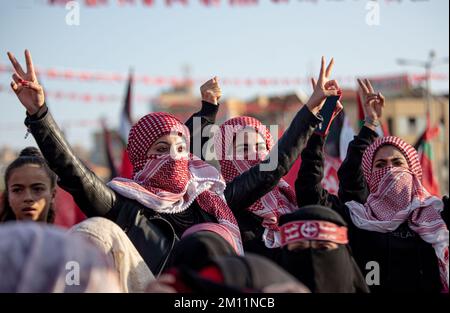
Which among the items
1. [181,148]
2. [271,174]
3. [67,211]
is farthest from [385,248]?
[67,211]

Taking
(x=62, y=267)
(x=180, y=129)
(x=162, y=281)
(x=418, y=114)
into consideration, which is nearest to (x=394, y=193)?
(x=180, y=129)

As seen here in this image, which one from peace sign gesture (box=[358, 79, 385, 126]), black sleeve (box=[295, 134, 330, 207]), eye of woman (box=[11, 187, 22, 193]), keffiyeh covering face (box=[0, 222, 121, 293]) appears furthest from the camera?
peace sign gesture (box=[358, 79, 385, 126])

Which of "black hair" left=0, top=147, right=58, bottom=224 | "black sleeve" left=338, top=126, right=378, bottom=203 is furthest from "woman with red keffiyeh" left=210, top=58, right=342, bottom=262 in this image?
"black hair" left=0, top=147, right=58, bottom=224

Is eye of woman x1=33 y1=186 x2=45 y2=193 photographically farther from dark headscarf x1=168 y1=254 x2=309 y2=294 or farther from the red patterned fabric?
dark headscarf x1=168 y1=254 x2=309 y2=294

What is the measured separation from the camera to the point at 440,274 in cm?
400

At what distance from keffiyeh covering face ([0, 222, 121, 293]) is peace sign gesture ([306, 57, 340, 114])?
2.17m

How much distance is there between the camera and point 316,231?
3.04 metres

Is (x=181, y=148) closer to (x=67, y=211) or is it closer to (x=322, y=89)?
(x=322, y=89)

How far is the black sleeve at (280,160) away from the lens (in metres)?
4.04

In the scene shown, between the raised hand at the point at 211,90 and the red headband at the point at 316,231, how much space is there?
→ 6.11 feet

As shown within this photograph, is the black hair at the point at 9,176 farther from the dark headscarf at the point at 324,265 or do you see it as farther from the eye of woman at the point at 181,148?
the dark headscarf at the point at 324,265

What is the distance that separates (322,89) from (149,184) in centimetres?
99

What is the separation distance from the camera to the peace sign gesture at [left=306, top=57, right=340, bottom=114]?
4.13m
